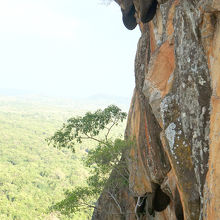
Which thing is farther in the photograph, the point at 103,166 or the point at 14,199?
the point at 14,199

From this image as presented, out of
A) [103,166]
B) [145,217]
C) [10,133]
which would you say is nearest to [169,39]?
[103,166]

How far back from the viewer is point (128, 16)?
13.8 metres

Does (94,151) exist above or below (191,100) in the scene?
below

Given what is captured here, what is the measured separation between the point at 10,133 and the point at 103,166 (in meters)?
133

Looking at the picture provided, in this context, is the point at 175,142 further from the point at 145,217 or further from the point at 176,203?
the point at 145,217

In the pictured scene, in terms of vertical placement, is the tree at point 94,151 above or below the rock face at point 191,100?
below

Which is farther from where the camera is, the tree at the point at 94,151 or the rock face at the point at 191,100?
the tree at the point at 94,151

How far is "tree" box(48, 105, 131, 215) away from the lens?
13.1 metres

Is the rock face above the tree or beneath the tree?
above

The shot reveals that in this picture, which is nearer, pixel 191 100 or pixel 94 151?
pixel 191 100

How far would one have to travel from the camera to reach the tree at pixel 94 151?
13.1 meters

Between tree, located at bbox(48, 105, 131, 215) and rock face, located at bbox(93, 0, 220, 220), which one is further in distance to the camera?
tree, located at bbox(48, 105, 131, 215)

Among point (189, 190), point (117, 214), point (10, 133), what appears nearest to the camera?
point (189, 190)

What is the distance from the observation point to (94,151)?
13.3 metres
